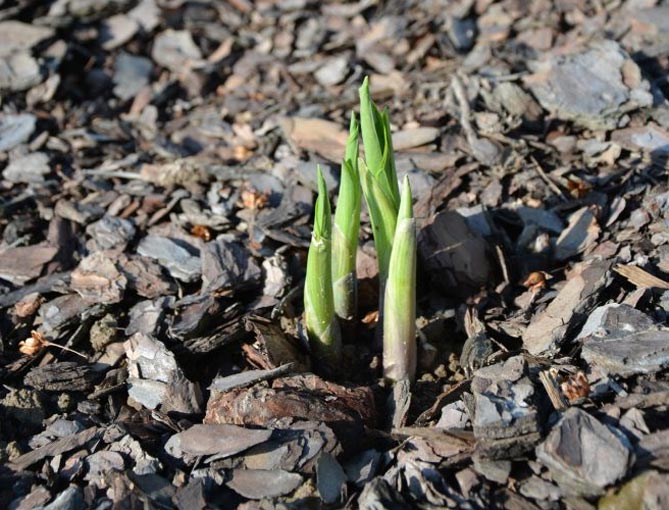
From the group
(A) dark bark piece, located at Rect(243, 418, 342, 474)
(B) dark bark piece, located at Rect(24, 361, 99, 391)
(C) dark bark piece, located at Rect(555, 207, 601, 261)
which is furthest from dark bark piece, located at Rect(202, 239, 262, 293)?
(C) dark bark piece, located at Rect(555, 207, 601, 261)

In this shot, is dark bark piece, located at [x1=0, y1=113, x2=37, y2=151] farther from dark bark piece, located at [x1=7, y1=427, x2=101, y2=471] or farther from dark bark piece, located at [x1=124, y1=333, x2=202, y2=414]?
dark bark piece, located at [x1=7, y1=427, x2=101, y2=471]

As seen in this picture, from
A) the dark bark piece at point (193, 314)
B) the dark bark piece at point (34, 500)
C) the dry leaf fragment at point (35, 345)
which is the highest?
the dark bark piece at point (193, 314)

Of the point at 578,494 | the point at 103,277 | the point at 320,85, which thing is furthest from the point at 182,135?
the point at 578,494

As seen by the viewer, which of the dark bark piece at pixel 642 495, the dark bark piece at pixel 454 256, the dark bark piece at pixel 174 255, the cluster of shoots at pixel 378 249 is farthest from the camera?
the dark bark piece at pixel 174 255

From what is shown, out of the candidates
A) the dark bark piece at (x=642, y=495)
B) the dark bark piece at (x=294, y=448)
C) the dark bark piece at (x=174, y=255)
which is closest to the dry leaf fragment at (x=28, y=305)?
the dark bark piece at (x=174, y=255)

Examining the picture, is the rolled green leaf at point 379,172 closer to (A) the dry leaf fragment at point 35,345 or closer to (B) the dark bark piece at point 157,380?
(B) the dark bark piece at point 157,380

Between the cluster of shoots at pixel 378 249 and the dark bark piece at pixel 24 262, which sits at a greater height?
the cluster of shoots at pixel 378 249
